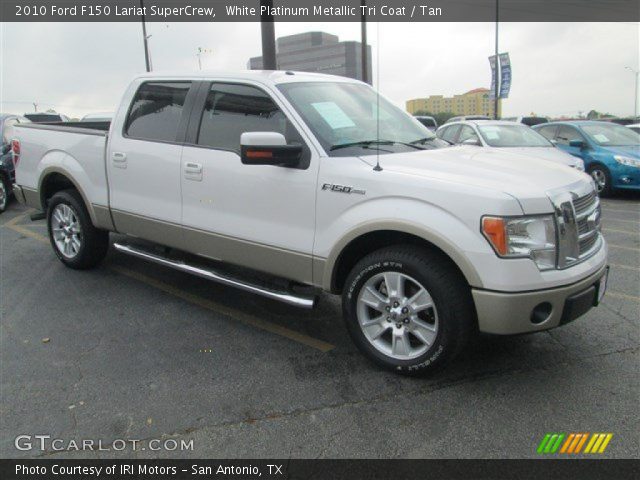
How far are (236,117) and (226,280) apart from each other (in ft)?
4.16

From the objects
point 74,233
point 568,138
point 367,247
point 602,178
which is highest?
point 568,138

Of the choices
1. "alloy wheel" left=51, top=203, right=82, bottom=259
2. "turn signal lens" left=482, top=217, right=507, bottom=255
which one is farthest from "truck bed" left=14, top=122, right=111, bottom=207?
"turn signal lens" left=482, top=217, right=507, bottom=255

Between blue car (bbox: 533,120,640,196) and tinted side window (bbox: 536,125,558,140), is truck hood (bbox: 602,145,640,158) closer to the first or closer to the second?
blue car (bbox: 533,120,640,196)

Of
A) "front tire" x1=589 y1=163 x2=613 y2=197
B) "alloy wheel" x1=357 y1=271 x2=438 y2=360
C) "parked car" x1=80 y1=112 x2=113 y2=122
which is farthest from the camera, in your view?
"front tire" x1=589 y1=163 x2=613 y2=197

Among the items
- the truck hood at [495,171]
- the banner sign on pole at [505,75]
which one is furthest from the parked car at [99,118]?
the banner sign on pole at [505,75]

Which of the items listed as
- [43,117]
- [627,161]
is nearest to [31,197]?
[627,161]

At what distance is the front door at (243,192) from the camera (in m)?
3.78

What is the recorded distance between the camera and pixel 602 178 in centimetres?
1088

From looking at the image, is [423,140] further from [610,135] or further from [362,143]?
[610,135]

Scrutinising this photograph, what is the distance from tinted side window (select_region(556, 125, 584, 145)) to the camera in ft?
39.1

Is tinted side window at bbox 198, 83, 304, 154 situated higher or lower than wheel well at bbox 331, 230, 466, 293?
higher

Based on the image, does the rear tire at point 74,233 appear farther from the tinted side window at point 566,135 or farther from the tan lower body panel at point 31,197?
the tinted side window at point 566,135

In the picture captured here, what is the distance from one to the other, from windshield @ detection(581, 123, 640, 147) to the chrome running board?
9.74m

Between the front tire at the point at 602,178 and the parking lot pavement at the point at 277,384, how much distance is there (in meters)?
6.49
